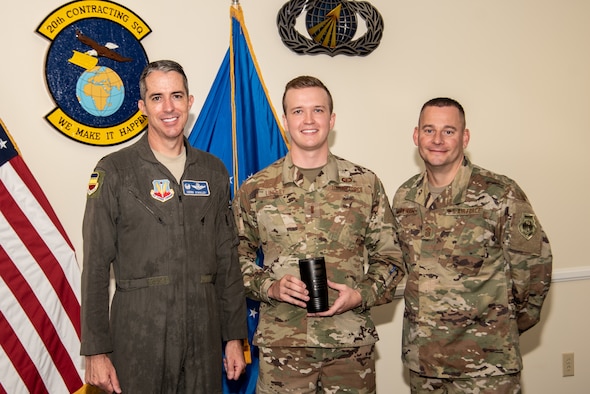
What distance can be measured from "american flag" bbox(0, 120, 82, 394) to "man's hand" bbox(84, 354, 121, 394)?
23.8 inches

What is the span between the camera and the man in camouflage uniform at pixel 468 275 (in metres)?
2.26

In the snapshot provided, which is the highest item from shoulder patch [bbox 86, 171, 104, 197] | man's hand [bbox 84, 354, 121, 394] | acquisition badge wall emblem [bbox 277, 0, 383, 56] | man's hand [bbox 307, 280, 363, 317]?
acquisition badge wall emblem [bbox 277, 0, 383, 56]

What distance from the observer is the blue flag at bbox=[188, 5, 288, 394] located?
2.86 meters

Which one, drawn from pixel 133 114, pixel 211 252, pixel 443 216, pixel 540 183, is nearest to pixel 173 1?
pixel 133 114

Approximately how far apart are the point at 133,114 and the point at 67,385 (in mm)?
1307

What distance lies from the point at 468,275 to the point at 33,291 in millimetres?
1834

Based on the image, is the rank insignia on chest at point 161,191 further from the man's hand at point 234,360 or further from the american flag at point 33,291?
the american flag at point 33,291

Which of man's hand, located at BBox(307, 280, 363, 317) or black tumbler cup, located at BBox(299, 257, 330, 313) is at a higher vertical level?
black tumbler cup, located at BBox(299, 257, 330, 313)

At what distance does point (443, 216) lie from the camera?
2338 millimetres

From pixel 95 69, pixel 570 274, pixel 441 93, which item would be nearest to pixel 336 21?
pixel 441 93

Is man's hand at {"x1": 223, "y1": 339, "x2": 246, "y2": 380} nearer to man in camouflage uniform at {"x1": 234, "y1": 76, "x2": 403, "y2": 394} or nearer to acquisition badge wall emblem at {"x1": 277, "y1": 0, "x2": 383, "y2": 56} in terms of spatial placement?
man in camouflage uniform at {"x1": 234, "y1": 76, "x2": 403, "y2": 394}

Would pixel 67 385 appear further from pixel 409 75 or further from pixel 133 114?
pixel 409 75

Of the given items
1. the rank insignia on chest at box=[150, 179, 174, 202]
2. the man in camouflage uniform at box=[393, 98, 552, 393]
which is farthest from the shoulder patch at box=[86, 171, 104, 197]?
the man in camouflage uniform at box=[393, 98, 552, 393]

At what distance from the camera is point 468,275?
228cm
